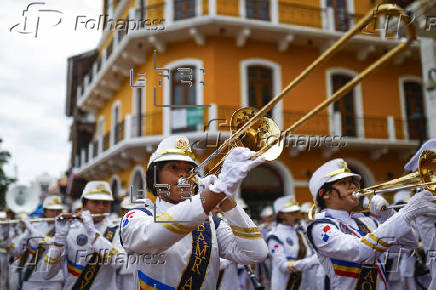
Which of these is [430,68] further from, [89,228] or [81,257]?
[81,257]

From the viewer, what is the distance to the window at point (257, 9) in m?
14.4

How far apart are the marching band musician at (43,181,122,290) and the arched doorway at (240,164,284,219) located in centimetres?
857

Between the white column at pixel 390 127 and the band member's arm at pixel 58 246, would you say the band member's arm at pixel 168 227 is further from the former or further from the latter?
the white column at pixel 390 127

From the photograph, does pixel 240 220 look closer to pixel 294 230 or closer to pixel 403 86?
pixel 294 230

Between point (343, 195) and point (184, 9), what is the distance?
11.4m

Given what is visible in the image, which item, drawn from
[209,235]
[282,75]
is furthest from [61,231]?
[282,75]

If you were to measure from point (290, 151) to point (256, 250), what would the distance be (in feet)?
33.3

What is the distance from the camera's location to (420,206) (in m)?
3.08

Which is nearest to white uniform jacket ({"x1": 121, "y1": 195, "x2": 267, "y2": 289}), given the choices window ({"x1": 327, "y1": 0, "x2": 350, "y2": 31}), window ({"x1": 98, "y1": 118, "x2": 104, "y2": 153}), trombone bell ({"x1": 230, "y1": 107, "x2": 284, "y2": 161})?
trombone bell ({"x1": 230, "y1": 107, "x2": 284, "y2": 161})

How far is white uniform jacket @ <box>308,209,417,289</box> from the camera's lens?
324cm

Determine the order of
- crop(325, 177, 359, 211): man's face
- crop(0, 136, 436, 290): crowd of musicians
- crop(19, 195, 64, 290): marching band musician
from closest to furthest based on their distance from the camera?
crop(0, 136, 436, 290): crowd of musicians < crop(325, 177, 359, 211): man's face < crop(19, 195, 64, 290): marching band musician

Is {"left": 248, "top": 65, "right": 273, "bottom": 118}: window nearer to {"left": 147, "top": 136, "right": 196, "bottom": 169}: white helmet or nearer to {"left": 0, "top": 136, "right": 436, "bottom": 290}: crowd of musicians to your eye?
{"left": 0, "top": 136, "right": 436, "bottom": 290}: crowd of musicians

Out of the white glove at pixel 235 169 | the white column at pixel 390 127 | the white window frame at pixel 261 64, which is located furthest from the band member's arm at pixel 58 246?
the white column at pixel 390 127

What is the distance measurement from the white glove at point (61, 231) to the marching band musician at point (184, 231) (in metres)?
2.75
